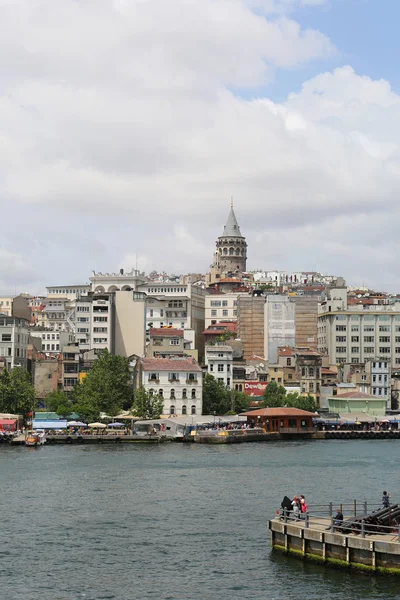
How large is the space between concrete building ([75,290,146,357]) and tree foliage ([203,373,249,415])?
27957mm

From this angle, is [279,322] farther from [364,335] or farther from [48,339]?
[48,339]

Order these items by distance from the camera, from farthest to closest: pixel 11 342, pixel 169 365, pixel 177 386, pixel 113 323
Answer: pixel 113 323 → pixel 11 342 → pixel 169 365 → pixel 177 386

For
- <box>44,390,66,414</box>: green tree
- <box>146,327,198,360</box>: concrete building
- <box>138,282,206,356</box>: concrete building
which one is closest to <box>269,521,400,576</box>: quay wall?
<box>44,390,66,414</box>: green tree

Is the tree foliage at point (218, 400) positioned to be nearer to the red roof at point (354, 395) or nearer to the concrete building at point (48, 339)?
the red roof at point (354, 395)

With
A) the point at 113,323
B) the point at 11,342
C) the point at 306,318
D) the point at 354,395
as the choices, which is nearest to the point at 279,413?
the point at 354,395

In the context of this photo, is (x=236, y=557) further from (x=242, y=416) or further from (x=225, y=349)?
(x=225, y=349)

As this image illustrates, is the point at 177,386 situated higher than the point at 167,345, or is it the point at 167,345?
the point at 167,345

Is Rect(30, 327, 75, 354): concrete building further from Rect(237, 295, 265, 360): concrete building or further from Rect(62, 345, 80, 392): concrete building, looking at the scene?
Rect(62, 345, 80, 392): concrete building

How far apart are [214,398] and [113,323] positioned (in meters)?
34.8

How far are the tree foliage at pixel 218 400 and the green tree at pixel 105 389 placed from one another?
407 inches

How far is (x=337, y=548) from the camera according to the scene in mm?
43156

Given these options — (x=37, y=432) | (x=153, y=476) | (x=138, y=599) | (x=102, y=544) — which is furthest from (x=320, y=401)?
(x=138, y=599)

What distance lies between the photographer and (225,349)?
149 m

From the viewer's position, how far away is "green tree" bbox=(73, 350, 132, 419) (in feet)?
408
